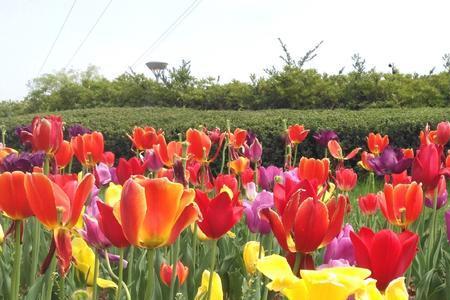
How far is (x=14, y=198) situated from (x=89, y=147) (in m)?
1.49

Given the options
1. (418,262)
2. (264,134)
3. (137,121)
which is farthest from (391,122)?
(418,262)

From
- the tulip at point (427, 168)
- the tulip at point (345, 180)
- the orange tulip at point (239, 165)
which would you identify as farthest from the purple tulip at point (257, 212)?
the tulip at point (345, 180)

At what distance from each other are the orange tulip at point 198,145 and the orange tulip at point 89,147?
379 mm

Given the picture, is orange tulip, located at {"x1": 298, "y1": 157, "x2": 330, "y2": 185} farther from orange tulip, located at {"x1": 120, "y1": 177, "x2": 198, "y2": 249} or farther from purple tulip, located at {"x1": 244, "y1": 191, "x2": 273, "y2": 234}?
orange tulip, located at {"x1": 120, "y1": 177, "x2": 198, "y2": 249}

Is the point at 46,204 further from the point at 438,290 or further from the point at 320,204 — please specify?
the point at 438,290

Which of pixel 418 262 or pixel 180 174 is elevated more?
pixel 180 174

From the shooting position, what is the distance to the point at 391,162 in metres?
2.84

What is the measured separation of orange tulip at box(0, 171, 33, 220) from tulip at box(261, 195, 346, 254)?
1.71ft

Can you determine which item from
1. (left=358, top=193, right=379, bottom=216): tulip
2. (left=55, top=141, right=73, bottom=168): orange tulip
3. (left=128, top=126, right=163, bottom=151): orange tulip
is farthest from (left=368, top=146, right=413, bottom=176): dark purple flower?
(left=55, top=141, right=73, bottom=168): orange tulip

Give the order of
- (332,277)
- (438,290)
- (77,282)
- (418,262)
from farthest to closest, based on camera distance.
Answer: (418,262) → (438,290) → (77,282) → (332,277)

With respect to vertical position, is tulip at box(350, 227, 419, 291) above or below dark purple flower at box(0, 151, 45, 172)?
below

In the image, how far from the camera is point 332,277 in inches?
31.3

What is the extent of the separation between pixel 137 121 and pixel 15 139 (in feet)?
6.64

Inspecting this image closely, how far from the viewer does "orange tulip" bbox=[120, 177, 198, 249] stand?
1.18 meters
